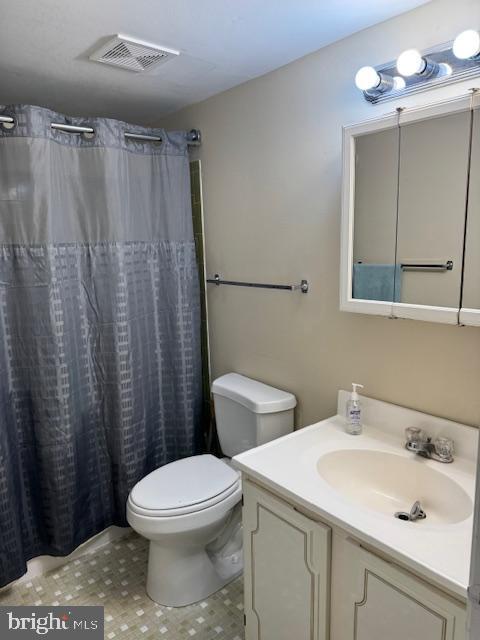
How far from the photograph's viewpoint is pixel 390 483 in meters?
1.45

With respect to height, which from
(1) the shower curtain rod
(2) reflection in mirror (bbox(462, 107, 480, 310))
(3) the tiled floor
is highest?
(1) the shower curtain rod

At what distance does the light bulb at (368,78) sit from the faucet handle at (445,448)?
3.80ft

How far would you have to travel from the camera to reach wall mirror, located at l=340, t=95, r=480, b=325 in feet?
4.21

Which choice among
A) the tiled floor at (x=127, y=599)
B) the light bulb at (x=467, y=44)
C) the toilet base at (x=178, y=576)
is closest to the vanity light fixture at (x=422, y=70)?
the light bulb at (x=467, y=44)

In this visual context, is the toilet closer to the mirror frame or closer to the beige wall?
the beige wall

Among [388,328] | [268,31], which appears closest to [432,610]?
[388,328]

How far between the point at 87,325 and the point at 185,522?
3.19 feet

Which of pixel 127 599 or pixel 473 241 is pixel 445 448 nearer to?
pixel 473 241

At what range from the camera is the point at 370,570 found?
1.10 meters

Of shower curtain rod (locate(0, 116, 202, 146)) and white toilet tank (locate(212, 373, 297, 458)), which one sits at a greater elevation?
shower curtain rod (locate(0, 116, 202, 146))

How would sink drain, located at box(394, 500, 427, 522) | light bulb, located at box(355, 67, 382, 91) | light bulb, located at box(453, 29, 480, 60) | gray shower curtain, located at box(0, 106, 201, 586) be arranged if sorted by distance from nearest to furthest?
light bulb, located at box(453, 29, 480, 60)
sink drain, located at box(394, 500, 427, 522)
light bulb, located at box(355, 67, 382, 91)
gray shower curtain, located at box(0, 106, 201, 586)

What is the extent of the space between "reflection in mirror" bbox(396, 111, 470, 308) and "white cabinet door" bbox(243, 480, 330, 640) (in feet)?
2.53

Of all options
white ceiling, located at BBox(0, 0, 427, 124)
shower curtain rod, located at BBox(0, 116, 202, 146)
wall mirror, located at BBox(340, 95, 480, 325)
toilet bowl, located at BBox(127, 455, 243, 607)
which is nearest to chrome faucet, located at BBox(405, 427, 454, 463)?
wall mirror, located at BBox(340, 95, 480, 325)

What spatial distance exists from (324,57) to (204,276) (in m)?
1.19
